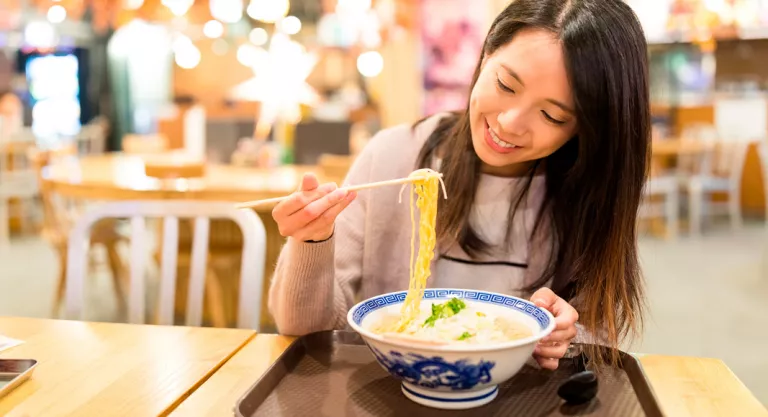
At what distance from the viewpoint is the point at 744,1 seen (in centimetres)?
838

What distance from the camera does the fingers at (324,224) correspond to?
117 cm

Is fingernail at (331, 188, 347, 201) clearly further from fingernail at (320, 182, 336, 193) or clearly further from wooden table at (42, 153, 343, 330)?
wooden table at (42, 153, 343, 330)

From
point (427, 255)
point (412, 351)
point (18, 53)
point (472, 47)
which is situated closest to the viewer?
point (412, 351)

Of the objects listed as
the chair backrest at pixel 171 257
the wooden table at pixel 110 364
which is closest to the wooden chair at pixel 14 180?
the chair backrest at pixel 171 257

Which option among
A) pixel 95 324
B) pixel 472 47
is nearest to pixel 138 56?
pixel 472 47

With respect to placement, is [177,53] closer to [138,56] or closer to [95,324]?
[138,56]

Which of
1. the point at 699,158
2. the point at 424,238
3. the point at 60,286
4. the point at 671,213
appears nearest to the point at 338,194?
the point at 424,238

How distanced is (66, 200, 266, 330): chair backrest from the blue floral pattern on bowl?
0.79 meters

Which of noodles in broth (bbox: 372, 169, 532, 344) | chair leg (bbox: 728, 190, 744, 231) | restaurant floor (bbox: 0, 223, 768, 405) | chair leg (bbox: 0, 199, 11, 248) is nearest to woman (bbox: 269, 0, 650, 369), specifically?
noodles in broth (bbox: 372, 169, 532, 344)

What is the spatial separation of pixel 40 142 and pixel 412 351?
8.29 m

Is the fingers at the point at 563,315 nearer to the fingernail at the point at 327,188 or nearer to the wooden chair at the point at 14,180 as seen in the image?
the fingernail at the point at 327,188

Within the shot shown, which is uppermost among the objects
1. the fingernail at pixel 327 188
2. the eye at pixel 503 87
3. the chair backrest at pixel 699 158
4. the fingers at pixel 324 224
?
the eye at pixel 503 87

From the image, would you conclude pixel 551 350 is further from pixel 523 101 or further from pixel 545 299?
pixel 523 101

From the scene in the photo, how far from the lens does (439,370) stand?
95cm
